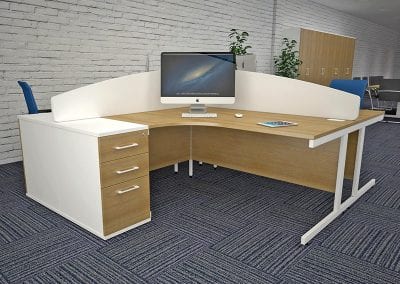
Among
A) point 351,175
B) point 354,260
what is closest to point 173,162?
point 351,175

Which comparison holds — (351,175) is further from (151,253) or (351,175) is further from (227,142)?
(151,253)

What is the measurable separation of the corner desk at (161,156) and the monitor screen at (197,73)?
22 cm

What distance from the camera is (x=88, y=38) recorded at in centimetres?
415

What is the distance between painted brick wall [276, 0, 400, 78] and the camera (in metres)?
7.62

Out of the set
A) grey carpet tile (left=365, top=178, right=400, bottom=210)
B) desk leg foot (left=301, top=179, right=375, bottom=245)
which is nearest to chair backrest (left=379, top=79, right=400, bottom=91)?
grey carpet tile (left=365, top=178, right=400, bottom=210)

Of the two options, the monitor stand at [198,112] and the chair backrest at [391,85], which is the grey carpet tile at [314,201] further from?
A: the chair backrest at [391,85]

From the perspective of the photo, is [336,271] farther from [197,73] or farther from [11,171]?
[11,171]

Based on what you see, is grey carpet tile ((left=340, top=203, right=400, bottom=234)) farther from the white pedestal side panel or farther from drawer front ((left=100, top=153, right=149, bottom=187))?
the white pedestal side panel

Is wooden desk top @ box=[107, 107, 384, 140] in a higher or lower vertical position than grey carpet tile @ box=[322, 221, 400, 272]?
higher

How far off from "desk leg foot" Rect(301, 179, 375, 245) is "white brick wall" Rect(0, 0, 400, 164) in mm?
3258

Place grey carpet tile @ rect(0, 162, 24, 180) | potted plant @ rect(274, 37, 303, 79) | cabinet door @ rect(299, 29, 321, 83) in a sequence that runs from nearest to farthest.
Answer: grey carpet tile @ rect(0, 162, 24, 180), potted plant @ rect(274, 37, 303, 79), cabinet door @ rect(299, 29, 321, 83)

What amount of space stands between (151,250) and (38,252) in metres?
0.66

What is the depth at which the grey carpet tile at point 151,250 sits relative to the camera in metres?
1.82

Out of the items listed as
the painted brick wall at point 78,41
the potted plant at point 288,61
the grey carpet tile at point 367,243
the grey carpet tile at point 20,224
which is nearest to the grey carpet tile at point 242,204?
the grey carpet tile at point 367,243
